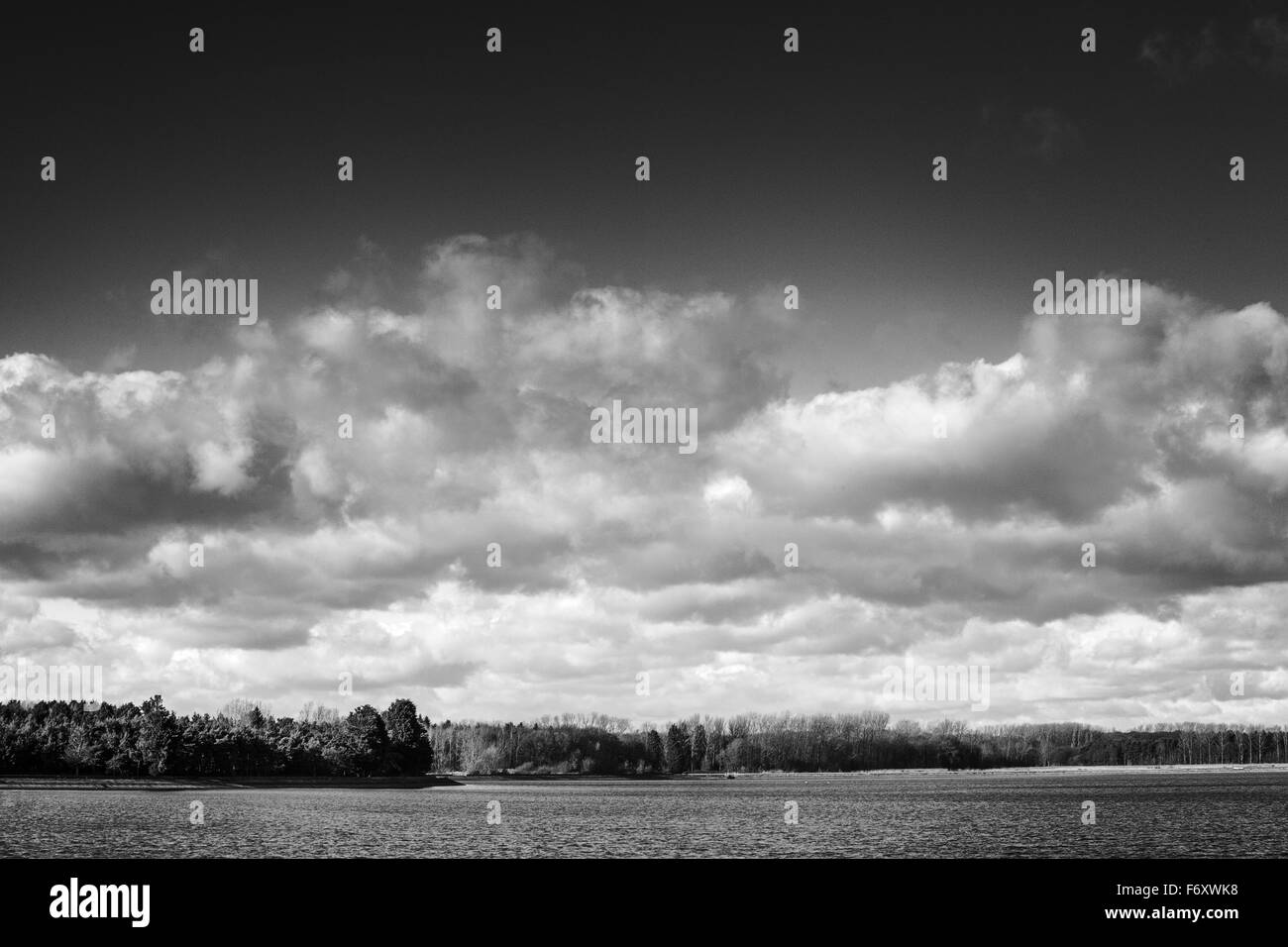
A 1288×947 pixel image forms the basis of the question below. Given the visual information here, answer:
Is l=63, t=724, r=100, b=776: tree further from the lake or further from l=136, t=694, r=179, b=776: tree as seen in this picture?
the lake

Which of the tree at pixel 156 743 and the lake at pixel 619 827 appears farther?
the tree at pixel 156 743

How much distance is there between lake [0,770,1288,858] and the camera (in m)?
77.0

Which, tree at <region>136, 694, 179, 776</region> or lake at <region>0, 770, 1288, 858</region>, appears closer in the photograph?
lake at <region>0, 770, 1288, 858</region>

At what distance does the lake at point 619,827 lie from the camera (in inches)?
3031

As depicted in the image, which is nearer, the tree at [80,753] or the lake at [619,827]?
the lake at [619,827]

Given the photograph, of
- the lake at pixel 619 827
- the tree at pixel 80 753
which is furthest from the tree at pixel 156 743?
the lake at pixel 619 827

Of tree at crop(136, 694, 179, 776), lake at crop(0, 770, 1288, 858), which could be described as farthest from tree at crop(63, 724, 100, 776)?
lake at crop(0, 770, 1288, 858)

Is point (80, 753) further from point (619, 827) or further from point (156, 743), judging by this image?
point (619, 827)

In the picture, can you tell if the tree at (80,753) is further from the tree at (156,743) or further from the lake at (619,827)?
the lake at (619,827)

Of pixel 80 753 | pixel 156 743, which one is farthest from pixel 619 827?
pixel 80 753

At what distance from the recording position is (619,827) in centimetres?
9875

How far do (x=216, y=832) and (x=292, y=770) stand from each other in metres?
110
